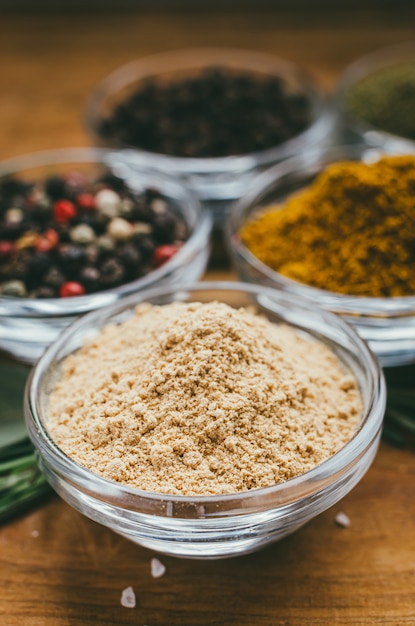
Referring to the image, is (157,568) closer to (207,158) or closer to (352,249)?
(352,249)

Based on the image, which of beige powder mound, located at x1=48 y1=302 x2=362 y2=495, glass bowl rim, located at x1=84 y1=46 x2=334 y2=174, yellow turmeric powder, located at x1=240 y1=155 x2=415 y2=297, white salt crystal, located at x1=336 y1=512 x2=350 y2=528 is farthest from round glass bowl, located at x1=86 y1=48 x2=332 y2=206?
white salt crystal, located at x1=336 y1=512 x2=350 y2=528

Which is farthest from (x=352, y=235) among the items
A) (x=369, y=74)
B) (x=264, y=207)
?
(x=369, y=74)

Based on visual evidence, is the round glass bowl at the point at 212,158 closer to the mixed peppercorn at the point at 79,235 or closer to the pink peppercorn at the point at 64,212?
the mixed peppercorn at the point at 79,235

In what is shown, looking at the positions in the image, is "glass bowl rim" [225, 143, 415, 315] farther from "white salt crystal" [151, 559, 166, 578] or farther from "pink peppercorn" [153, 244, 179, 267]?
"white salt crystal" [151, 559, 166, 578]

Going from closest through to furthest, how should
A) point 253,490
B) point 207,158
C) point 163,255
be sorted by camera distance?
point 253,490, point 163,255, point 207,158

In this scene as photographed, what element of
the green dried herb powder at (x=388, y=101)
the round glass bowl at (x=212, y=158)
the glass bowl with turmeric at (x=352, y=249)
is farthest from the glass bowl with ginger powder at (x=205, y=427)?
the green dried herb powder at (x=388, y=101)

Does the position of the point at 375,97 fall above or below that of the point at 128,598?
above

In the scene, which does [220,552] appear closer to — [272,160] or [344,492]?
[344,492]
